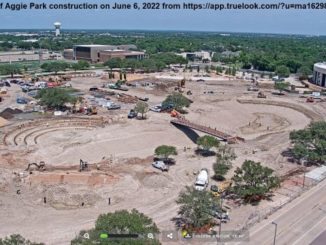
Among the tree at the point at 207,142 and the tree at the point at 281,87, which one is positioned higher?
the tree at the point at 281,87

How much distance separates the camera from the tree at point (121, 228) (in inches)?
1089

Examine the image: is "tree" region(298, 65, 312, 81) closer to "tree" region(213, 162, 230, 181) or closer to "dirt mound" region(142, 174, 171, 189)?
"tree" region(213, 162, 230, 181)

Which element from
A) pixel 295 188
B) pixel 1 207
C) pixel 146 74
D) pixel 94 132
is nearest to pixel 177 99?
pixel 94 132

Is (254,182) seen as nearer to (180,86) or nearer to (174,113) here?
(174,113)

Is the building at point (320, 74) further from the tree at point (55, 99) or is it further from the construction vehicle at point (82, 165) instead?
the construction vehicle at point (82, 165)

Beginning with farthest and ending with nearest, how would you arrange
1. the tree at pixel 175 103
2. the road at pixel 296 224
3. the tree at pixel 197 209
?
the tree at pixel 175 103 < the tree at pixel 197 209 < the road at pixel 296 224

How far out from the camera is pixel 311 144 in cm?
5903

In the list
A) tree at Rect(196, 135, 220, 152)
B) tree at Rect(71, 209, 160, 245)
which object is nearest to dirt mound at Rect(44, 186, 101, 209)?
tree at Rect(71, 209, 160, 245)

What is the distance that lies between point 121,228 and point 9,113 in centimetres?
5969

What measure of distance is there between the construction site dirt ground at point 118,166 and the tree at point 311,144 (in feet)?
8.29

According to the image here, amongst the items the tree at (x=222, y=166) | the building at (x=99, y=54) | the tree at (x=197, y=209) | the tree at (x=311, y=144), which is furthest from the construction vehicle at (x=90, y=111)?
the building at (x=99, y=54)

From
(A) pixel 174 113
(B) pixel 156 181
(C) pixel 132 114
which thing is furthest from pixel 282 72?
(B) pixel 156 181

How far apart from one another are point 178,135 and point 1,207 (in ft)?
114

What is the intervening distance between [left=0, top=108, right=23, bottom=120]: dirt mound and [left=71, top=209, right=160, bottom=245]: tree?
55.4m
